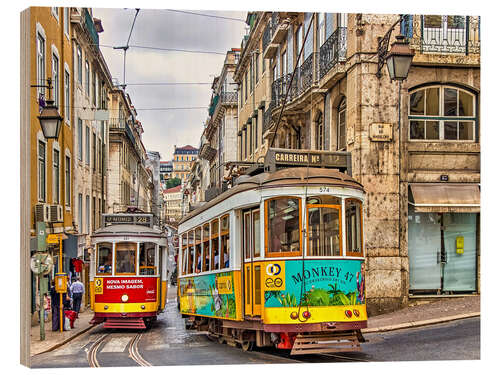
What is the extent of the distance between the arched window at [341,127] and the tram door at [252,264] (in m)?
5.31

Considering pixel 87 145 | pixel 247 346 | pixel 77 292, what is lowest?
pixel 247 346

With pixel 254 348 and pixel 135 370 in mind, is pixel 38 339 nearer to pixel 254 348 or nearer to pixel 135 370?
pixel 135 370

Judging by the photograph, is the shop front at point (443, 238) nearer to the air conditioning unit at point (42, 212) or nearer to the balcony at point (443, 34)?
the balcony at point (443, 34)

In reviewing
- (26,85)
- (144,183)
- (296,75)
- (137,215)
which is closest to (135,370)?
(26,85)

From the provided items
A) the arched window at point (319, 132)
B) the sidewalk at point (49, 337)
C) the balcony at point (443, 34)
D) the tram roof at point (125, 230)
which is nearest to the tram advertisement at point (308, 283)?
the sidewalk at point (49, 337)

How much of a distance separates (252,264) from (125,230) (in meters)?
6.17

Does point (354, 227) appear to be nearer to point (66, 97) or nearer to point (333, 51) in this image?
point (66, 97)

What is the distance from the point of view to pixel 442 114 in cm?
1350

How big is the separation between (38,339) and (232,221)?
3.22 meters

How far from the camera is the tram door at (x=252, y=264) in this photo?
10.5 meters

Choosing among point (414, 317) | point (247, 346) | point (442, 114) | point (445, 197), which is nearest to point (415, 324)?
point (414, 317)

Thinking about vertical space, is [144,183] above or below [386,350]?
above

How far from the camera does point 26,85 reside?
10.8 m

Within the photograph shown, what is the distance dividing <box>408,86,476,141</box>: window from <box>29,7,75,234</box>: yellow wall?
6.01m
